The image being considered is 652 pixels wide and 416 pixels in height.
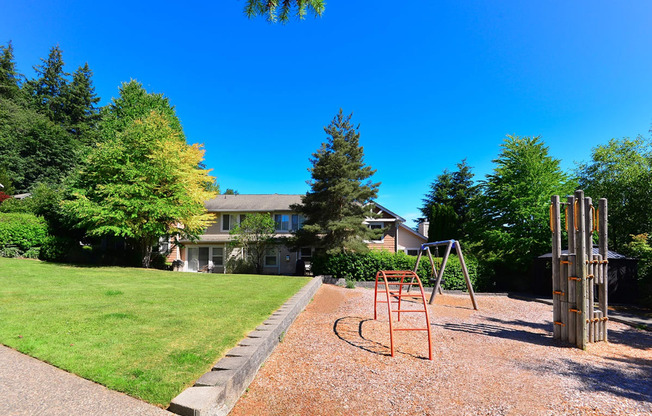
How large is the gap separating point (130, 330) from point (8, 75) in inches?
2572

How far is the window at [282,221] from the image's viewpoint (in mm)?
23734

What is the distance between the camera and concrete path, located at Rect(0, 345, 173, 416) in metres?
2.80

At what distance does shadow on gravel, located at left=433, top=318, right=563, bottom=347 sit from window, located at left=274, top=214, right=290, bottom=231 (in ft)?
55.8

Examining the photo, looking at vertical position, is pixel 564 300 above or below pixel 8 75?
below

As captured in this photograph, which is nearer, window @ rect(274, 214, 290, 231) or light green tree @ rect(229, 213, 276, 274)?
light green tree @ rect(229, 213, 276, 274)

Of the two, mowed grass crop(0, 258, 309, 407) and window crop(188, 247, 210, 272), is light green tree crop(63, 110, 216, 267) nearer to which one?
window crop(188, 247, 210, 272)

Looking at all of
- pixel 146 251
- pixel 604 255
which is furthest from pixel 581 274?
pixel 146 251

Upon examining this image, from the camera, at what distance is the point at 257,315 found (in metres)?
6.66

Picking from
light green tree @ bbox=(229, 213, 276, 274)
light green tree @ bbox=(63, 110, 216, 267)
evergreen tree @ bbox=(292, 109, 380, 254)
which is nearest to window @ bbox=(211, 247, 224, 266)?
light green tree @ bbox=(229, 213, 276, 274)

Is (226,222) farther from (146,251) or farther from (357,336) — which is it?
(357,336)

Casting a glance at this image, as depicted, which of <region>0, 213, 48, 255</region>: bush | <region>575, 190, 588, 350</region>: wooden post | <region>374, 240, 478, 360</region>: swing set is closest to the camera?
<region>374, 240, 478, 360</region>: swing set

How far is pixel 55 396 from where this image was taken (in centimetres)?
302

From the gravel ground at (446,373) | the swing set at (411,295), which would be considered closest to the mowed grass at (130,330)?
the gravel ground at (446,373)

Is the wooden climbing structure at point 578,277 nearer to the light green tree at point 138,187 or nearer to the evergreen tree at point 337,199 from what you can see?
the evergreen tree at point 337,199
